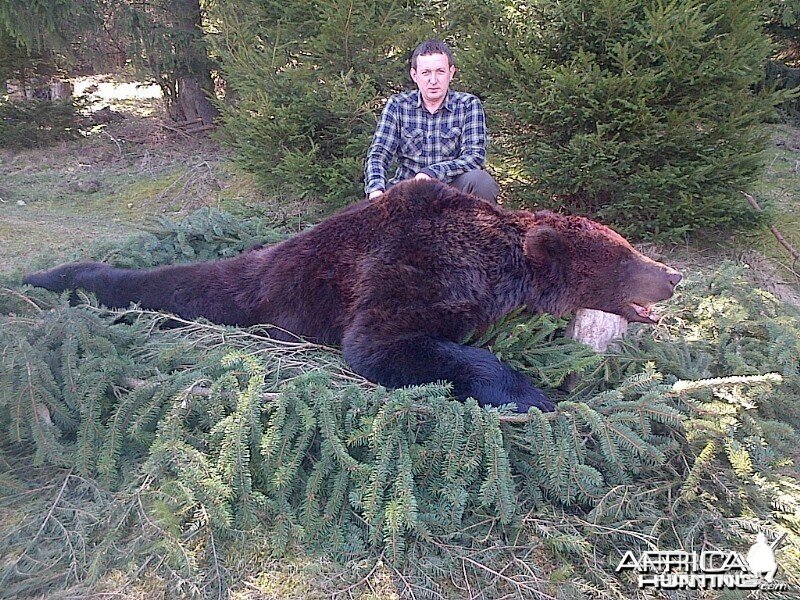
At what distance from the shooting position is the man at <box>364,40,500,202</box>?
5000 millimetres

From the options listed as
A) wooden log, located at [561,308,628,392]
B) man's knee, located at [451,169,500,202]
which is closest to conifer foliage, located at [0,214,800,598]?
wooden log, located at [561,308,628,392]

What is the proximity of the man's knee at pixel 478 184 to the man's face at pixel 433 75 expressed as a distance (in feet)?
2.32

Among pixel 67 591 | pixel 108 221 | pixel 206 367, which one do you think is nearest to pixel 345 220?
pixel 206 367

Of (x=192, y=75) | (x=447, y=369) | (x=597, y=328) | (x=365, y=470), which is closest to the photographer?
(x=365, y=470)

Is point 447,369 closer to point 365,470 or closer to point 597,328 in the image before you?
point 365,470

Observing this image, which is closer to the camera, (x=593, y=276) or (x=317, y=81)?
(x=593, y=276)

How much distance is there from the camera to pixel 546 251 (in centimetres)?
360

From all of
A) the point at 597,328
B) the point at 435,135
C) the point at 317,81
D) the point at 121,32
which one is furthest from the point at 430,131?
the point at 121,32

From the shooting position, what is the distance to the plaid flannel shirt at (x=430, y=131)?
17.2 feet

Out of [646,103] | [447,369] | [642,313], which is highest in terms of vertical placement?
[646,103]

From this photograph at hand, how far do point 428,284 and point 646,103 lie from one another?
3.61 metres

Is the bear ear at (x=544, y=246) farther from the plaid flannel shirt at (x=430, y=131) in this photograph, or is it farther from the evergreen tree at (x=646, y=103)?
the evergreen tree at (x=646, y=103)

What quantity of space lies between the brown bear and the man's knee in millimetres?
1093

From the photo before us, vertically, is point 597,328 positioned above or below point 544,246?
below
